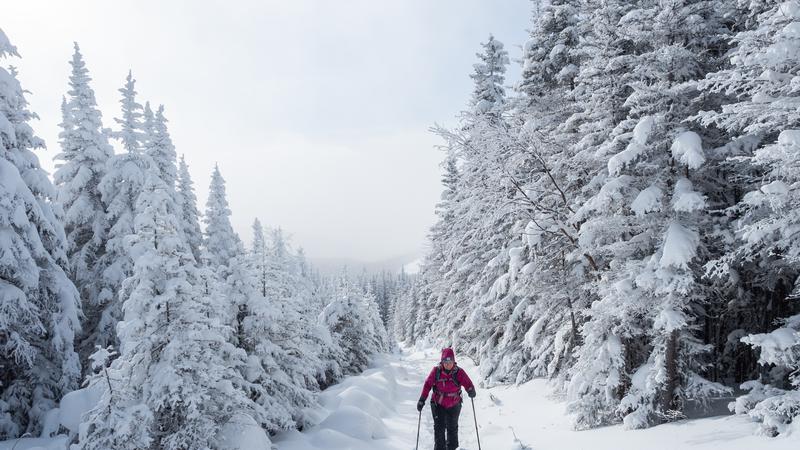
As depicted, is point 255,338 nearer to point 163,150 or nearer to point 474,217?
point 474,217

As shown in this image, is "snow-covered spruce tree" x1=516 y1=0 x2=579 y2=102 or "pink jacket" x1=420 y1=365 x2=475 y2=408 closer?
"pink jacket" x1=420 y1=365 x2=475 y2=408

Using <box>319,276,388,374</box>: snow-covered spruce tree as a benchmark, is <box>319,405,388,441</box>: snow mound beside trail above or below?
below

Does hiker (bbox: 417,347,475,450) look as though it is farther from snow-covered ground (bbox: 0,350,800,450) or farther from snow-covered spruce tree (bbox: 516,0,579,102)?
snow-covered spruce tree (bbox: 516,0,579,102)

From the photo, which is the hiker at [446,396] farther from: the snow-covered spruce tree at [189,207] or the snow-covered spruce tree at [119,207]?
the snow-covered spruce tree at [189,207]

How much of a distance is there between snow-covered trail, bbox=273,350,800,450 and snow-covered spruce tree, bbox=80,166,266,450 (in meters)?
3.96

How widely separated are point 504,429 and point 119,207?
17.6 m

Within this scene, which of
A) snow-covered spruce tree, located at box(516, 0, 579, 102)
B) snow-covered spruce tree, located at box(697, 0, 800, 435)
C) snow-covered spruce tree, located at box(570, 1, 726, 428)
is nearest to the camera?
snow-covered spruce tree, located at box(697, 0, 800, 435)

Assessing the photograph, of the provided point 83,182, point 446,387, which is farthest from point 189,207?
point 446,387

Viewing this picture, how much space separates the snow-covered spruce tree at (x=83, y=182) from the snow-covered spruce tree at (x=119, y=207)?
0.44m

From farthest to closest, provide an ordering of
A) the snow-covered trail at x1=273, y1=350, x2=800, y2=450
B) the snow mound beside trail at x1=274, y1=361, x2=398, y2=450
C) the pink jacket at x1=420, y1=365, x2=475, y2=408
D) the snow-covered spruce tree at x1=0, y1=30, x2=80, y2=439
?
the snow mound beside trail at x1=274, y1=361, x2=398, y2=450
the snow-covered spruce tree at x1=0, y1=30, x2=80, y2=439
the pink jacket at x1=420, y1=365, x2=475, y2=408
the snow-covered trail at x1=273, y1=350, x2=800, y2=450

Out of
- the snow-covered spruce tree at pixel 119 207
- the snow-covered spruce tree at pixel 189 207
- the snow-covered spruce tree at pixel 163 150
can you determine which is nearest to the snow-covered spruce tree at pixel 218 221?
the snow-covered spruce tree at pixel 189 207

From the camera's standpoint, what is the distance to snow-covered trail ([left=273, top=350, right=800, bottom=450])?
29.5ft

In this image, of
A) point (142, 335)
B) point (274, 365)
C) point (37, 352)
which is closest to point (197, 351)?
point (142, 335)

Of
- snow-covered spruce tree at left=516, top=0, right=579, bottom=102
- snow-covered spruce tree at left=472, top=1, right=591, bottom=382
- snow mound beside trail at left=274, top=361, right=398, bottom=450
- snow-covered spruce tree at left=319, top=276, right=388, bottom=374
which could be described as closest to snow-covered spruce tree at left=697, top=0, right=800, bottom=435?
snow-covered spruce tree at left=472, top=1, right=591, bottom=382
